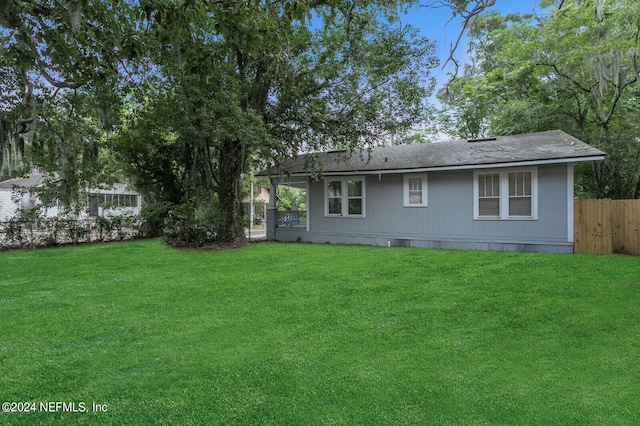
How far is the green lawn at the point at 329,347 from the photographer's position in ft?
8.64

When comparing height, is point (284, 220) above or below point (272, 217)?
below

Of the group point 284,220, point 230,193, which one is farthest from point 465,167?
point 230,193

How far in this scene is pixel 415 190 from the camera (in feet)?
38.2

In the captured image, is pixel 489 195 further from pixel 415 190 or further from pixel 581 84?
pixel 581 84

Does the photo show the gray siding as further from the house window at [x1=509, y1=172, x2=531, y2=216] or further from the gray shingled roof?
the gray shingled roof

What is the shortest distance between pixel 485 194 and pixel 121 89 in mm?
9815

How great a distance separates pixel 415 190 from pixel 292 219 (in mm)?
4933

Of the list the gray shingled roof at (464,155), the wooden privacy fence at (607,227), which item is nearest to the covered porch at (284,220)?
the gray shingled roof at (464,155)

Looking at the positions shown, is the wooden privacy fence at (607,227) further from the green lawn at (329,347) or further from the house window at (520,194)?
the green lawn at (329,347)

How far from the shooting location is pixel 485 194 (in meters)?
10.6

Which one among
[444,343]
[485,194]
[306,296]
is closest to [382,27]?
[485,194]

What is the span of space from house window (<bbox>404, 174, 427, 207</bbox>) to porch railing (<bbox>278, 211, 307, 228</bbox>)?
4150 millimetres

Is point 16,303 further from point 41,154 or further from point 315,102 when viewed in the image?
point 315,102

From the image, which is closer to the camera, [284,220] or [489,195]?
[489,195]
